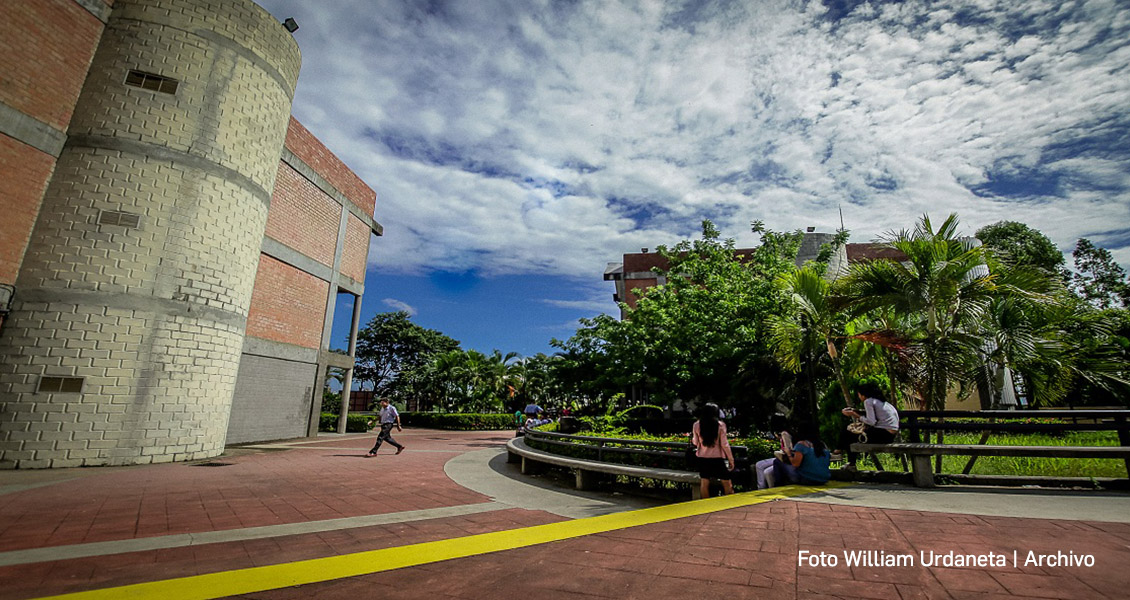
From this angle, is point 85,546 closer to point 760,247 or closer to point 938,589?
point 938,589

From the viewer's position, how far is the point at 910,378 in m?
8.55

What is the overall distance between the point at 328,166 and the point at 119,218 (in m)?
9.66

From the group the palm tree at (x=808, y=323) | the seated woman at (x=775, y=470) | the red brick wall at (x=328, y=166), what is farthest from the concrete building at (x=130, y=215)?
the palm tree at (x=808, y=323)

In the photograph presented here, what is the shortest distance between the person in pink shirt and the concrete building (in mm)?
11364

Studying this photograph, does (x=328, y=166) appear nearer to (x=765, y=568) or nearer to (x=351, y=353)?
(x=351, y=353)

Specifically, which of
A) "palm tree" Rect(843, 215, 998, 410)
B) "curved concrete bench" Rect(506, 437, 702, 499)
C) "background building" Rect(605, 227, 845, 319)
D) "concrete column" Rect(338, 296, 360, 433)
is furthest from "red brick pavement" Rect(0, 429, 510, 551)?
"background building" Rect(605, 227, 845, 319)

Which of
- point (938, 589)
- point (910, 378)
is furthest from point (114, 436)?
point (910, 378)

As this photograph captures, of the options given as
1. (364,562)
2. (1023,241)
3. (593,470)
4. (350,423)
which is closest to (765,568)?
(364,562)

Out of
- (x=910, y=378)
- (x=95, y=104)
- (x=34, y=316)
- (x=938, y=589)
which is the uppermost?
(x=95, y=104)

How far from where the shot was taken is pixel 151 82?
1066cm

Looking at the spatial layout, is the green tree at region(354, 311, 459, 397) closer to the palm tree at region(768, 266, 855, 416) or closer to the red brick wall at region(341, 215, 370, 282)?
the red brick wall at region(341, 215, 370, 282)

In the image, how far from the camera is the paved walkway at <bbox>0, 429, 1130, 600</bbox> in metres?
2.51

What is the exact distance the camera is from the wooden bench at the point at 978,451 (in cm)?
491

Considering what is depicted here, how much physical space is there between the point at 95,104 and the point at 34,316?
16.0 feet
